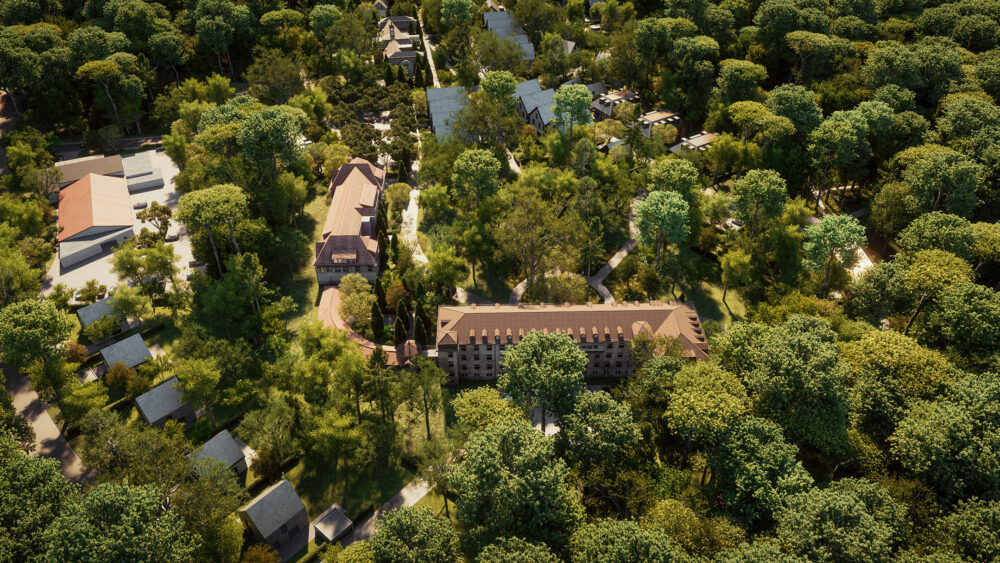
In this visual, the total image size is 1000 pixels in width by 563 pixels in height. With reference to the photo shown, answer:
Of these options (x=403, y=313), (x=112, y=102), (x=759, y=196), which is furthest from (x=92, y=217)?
(x=759, y=196)

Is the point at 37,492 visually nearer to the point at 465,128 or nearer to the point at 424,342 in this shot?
the point at 424,342

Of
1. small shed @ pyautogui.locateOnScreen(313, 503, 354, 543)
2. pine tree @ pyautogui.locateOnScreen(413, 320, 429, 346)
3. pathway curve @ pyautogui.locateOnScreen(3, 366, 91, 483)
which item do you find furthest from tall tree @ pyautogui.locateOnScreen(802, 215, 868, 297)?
pathway curve @ pyautogui.locateOnScreen(3, 366, 91, 483)

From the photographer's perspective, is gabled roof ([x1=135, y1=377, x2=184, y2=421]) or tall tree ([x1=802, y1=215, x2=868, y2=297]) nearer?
gabled roof ([x1=135, y1=377, x2=184, y2=421])

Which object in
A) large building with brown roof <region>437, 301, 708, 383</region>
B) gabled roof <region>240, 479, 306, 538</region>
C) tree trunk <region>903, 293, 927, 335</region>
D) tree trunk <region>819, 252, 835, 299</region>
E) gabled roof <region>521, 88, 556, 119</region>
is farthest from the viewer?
gabled roof <region>521, 88, 556, 119</region>

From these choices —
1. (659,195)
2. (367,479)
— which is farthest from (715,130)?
(367,479)

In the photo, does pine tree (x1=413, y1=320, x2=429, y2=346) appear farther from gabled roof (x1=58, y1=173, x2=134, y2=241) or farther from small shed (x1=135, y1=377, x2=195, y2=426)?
gabled roof (x1=58, y1=173, x2=134, y2=241)

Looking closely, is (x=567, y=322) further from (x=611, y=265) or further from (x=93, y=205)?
(x=93, y=205)
